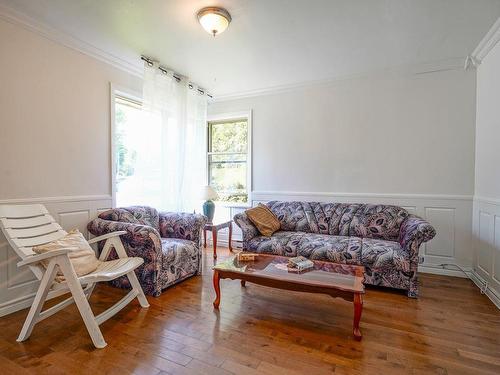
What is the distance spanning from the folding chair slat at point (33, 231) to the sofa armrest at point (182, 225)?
1.15m

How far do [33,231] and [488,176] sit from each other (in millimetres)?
4318

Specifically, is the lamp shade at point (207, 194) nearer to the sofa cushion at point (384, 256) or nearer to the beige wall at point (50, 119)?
the beige wall at point (50, 119)

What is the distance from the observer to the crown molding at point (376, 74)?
3.21 metres

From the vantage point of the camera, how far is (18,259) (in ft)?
7.95

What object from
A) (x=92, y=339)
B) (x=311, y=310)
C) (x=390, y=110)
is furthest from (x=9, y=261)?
(x=390, y=110)

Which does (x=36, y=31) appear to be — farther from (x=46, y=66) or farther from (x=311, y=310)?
(x=311, y=310)

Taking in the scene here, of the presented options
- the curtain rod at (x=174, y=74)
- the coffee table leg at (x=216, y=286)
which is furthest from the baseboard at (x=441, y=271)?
the curtain rod at (x=174, y=74)

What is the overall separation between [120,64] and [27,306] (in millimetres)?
2707

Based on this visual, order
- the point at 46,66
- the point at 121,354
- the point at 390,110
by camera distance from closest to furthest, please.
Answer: the point at 121,354
the point at 46,66
the point at 390,110

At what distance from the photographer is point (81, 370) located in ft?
5.32

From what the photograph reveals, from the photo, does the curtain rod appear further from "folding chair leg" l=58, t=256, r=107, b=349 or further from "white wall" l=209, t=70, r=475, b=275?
"folding chair leg" l=58, t=256, r=107, b=349

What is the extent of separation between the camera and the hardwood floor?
167 centimetres

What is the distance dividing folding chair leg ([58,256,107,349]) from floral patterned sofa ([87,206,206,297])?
2.37ft

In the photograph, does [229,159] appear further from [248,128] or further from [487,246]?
[487,246]
